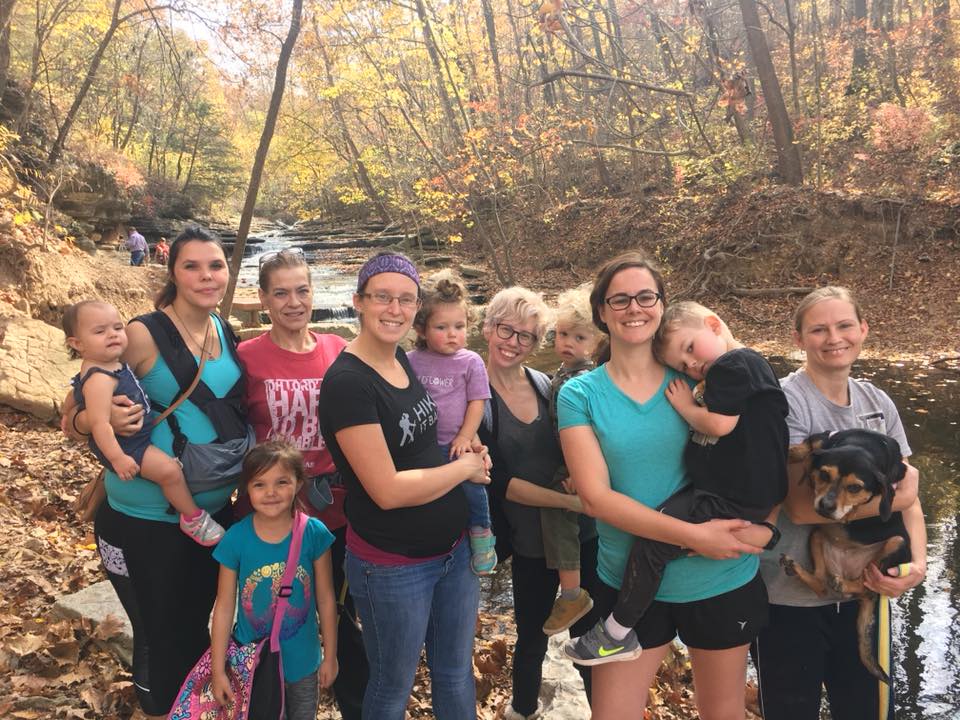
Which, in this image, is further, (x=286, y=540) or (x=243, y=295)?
(x=243, y=295)

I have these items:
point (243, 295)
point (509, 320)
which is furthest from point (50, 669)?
point (243, 295)

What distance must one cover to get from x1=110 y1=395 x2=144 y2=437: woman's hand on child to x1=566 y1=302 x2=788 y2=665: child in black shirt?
1817mm

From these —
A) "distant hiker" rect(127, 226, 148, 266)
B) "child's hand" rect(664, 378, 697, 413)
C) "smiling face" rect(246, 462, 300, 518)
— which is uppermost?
"distant hiker" rect(127, 226, 148, 266)

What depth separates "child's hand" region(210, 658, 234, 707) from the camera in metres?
2.26

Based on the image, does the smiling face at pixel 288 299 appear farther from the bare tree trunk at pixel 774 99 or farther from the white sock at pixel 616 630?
the bare tree trunk at pixel 774 99

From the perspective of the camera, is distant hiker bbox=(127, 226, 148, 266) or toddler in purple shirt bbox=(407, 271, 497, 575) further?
distant hiker bbox=(127, 226, 148, 266)

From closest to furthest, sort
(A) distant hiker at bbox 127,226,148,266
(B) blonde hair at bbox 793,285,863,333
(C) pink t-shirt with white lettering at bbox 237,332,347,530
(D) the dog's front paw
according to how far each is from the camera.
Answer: (D) the dog's front paw, (B) blonde hair at bbox 793,285,863,333, (C) pink t-shirt with white lettering at bbox 237,332,347,530, (A) distant hiker at bbox 127,226,148,266

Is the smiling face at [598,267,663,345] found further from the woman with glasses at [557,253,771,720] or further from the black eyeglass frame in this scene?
the black eyeglass frame

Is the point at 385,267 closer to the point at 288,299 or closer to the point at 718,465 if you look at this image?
the point at 288,299

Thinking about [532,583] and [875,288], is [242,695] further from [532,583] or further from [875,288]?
[875,288]

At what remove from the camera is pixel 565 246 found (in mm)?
19125

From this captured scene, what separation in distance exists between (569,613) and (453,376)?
3.95ft

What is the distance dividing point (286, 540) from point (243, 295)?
542 inches

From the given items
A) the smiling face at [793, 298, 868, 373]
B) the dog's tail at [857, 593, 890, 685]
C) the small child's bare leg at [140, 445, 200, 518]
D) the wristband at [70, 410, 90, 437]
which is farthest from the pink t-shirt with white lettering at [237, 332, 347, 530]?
the dog's tail at [857, 593, 890, 685]
